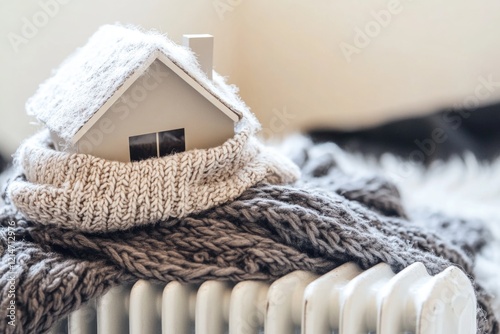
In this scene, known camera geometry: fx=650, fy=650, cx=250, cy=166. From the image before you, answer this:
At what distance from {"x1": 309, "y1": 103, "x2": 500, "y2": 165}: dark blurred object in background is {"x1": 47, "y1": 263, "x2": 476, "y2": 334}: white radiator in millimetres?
704

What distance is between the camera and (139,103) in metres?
0.84

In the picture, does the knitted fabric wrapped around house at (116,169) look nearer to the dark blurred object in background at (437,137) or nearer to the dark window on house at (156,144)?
the dark window on house at (156,144)

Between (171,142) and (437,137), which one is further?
(437,137)

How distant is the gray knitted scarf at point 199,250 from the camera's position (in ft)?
2.57

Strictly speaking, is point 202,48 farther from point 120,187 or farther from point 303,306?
point 303,306

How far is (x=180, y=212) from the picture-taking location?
0.83 m

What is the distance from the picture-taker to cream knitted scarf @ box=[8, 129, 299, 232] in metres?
0.80

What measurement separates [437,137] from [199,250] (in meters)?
0.82

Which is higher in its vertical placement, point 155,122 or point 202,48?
point 202,48

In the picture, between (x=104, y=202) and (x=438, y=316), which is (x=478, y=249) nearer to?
(x=438, y=316)

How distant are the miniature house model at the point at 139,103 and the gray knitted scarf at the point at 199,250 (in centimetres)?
10

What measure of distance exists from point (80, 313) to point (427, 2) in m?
1.04

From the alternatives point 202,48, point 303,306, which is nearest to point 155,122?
point 202,48

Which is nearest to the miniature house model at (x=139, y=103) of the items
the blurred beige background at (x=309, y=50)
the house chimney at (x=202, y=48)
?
the house chimney at (x=202, y=48)
